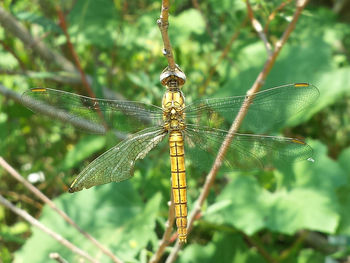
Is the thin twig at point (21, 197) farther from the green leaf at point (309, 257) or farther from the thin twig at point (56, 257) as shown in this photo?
the green leaf at point (309, 257)

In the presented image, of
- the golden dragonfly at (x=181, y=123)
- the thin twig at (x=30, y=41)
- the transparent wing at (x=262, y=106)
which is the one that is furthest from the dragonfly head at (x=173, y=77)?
the thin twig at (x=30, y=41)

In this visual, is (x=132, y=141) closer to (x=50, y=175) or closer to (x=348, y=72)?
(x=50, y=175)

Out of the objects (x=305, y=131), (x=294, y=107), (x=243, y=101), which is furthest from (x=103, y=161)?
(x=305, y=131)

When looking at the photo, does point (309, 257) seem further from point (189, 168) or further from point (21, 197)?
point (21, 197)

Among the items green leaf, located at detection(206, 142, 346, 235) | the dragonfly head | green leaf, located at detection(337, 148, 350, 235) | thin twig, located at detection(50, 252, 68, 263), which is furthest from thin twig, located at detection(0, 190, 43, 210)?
green leaf, located at detection(337, 148, 350, 235)

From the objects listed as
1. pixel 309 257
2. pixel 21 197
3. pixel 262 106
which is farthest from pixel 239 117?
pixel 21 197

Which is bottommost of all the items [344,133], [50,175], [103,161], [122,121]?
[103,161]
